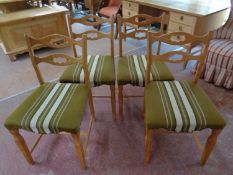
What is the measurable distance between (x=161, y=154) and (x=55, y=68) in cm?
173

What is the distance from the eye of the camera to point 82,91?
1278 mm

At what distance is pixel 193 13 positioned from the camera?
1934 millimetres

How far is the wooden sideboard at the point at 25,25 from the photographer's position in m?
2.46

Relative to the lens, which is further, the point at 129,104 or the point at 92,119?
the point at 129,104

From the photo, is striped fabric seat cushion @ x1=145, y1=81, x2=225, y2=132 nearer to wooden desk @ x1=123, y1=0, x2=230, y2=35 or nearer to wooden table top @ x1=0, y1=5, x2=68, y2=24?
wooden desk @ x1=123, y1=0, x2=230, y2=35

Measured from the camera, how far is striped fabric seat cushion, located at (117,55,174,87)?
140cm

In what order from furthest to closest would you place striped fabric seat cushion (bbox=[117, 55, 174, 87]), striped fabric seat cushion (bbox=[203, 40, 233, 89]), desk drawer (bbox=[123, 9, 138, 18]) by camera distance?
desk drawer (bbox=[123, 9, 138, 18]) < striped fabric seat cushion (bbox=[203, 40, 233, 89]) < striped fabric seat cushion (bbox=[117, 55, 174, 87])

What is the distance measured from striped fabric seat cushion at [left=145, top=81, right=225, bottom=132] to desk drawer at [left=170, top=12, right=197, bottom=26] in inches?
39.2

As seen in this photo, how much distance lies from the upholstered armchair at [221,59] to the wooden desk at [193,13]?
0.55ft

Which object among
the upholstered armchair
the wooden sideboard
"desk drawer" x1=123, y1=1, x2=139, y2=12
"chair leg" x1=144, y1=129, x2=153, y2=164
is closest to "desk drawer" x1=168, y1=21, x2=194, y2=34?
the upholstered armchair

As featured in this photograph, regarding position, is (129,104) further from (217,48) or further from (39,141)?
(217,48)

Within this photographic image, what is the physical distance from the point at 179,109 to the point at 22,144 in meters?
1.01

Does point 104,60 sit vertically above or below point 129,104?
above

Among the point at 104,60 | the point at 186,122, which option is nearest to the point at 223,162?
the point at 186,122
